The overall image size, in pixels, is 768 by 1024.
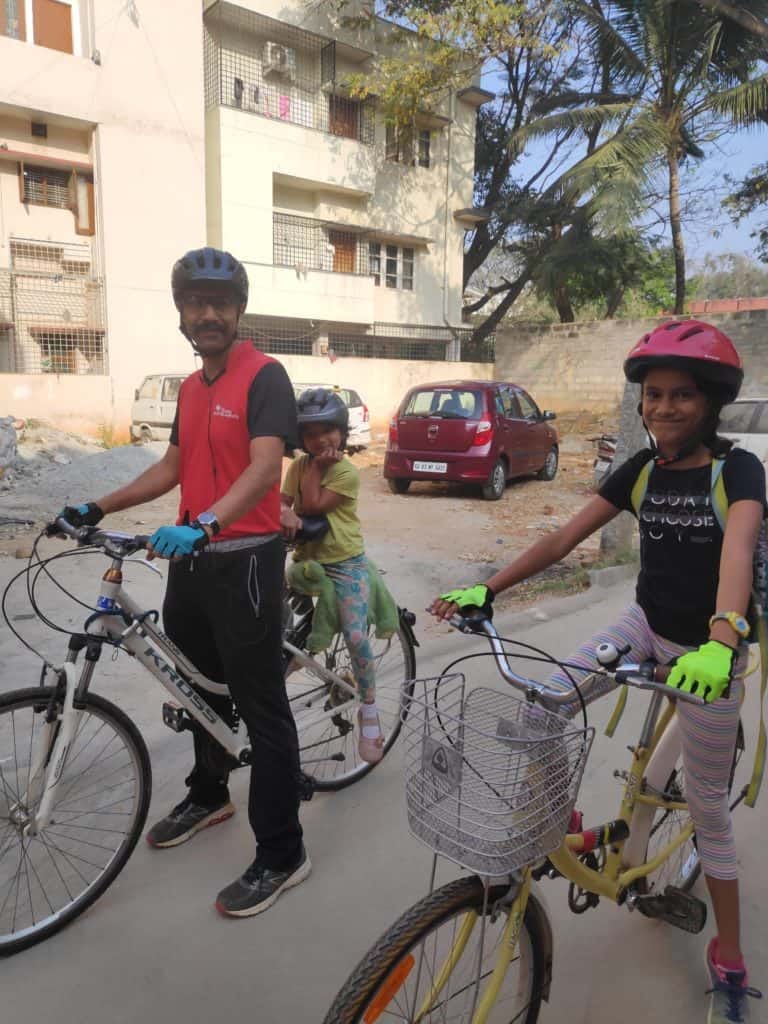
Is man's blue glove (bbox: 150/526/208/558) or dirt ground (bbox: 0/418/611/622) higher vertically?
man's blue glove (bbox: 150/526/208/558)

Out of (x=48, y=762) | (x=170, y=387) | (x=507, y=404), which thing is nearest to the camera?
(x=48, y=762)

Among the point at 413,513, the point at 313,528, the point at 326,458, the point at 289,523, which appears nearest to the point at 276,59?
the point at 413,513

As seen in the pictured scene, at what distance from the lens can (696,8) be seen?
607 inches

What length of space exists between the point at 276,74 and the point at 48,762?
69.8ft

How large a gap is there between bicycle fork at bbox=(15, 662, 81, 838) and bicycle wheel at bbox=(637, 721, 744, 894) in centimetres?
167

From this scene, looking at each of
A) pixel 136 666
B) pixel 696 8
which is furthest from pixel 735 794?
pixel 696 8

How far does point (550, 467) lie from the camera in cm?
1267

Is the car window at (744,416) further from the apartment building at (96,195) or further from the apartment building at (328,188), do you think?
the apartment building at (96,195)

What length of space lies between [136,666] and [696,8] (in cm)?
1749

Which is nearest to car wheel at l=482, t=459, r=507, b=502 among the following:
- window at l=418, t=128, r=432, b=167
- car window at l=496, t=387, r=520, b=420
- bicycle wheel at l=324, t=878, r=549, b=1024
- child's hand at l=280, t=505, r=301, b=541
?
car window at l=496, t=387, r=520, b=420

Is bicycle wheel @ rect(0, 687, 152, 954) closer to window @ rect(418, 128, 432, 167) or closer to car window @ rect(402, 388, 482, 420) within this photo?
car window @ rect(402, 388, 482, 420)

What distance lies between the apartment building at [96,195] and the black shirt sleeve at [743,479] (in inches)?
603

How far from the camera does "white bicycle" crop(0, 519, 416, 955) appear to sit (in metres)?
2.18

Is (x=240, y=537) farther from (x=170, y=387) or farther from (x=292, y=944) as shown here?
(x=170, y=387)
